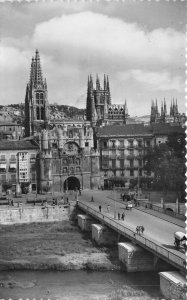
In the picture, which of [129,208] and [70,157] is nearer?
[129,208]

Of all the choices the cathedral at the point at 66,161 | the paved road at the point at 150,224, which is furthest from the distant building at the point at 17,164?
the paved road at the point at 150,224

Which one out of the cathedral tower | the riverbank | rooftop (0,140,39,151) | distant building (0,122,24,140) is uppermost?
the cathedral tower

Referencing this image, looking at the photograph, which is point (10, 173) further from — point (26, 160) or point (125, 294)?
point (125, 294)

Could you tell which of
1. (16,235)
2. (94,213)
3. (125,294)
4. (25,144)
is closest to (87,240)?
(94,213)

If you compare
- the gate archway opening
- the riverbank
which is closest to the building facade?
the gate archway opening

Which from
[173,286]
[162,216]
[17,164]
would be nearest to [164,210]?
[162,216]

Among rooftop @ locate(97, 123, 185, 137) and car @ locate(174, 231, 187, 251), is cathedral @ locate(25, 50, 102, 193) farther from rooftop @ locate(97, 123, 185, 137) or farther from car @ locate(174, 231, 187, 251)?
car @ locate(174, 231, 187, 251)
